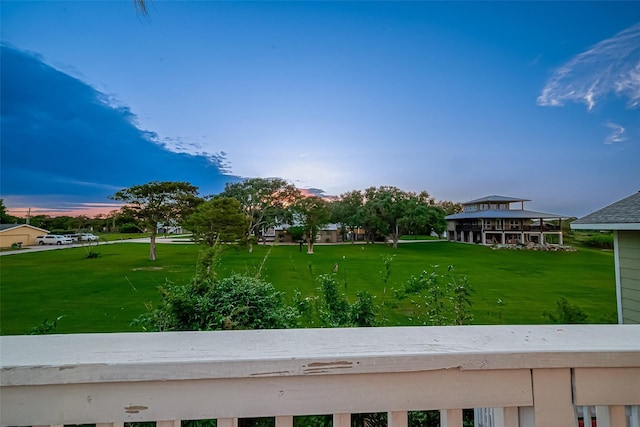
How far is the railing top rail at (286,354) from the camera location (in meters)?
0.37

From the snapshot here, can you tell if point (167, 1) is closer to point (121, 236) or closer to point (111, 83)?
point (111, 83)

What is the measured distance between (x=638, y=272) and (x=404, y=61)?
10.0 ft

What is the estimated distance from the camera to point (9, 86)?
217cm

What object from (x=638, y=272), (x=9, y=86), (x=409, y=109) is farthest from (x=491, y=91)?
(x=9, y=86)

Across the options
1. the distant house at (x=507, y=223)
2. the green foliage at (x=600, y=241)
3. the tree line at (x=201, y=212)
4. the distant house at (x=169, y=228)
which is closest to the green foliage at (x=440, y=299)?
the tree line at (x=201, y=212)

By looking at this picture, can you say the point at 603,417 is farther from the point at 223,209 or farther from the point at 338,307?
the point at 223,209

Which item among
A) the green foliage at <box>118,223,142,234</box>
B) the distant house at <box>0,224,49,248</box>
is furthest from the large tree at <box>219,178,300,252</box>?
the distant house at <box>0,224,49,248</box>

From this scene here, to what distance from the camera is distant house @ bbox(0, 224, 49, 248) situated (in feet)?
8.64

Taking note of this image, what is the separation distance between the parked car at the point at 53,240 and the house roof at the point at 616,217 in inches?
221

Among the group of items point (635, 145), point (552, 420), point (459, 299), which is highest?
point (635, 145)

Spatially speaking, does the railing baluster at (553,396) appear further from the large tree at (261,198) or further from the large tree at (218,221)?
the large tree at (261,198)

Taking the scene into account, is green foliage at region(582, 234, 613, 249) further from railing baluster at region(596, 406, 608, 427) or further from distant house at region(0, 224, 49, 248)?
distant house at region(0, 224, 49, 248)

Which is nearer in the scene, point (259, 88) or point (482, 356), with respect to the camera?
point (482, 356)

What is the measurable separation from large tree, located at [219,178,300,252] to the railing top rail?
399 cm
